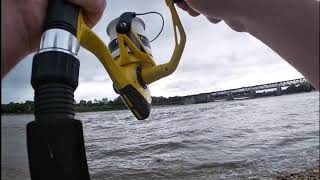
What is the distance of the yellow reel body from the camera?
1.18m

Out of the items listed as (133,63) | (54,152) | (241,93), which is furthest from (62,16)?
(241,93)

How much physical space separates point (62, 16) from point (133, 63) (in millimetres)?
788

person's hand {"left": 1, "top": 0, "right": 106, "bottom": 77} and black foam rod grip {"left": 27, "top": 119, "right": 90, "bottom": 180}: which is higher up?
person's hand {"left": 1, "top": 0, "right": 106, "bottom": 77}

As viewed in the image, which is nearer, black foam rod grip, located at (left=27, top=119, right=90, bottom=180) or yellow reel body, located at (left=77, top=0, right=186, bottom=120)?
black foam rod grip, located at (left=27, top=119, right=90, bottom=180)

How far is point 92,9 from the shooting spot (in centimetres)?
91

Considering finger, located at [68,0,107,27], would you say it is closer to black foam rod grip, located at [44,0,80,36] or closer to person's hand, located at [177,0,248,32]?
black foam rod grip, located at [44,0,80,36]

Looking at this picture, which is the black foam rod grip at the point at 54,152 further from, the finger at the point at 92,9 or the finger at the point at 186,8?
the finger at the point at 186,8

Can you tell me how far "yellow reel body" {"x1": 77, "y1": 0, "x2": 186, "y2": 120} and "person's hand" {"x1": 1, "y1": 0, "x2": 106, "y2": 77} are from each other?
90 millimetres

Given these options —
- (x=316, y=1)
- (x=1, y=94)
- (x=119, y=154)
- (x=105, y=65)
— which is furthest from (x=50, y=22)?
(x=119, y=154)

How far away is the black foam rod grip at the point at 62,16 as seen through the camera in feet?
2.62

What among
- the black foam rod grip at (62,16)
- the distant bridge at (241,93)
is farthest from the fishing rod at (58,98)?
the distant bridge at (241,93)

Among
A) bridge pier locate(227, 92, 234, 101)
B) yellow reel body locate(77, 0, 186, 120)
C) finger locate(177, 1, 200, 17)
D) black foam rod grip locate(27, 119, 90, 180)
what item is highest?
bridge pier locate(227, 92, 234, 101)

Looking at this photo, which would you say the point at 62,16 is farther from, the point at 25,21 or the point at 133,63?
the point at 133,63

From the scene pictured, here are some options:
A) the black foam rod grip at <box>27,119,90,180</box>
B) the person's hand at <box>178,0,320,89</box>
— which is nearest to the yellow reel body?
the person's hand at <box>178,0,320,89</box>
